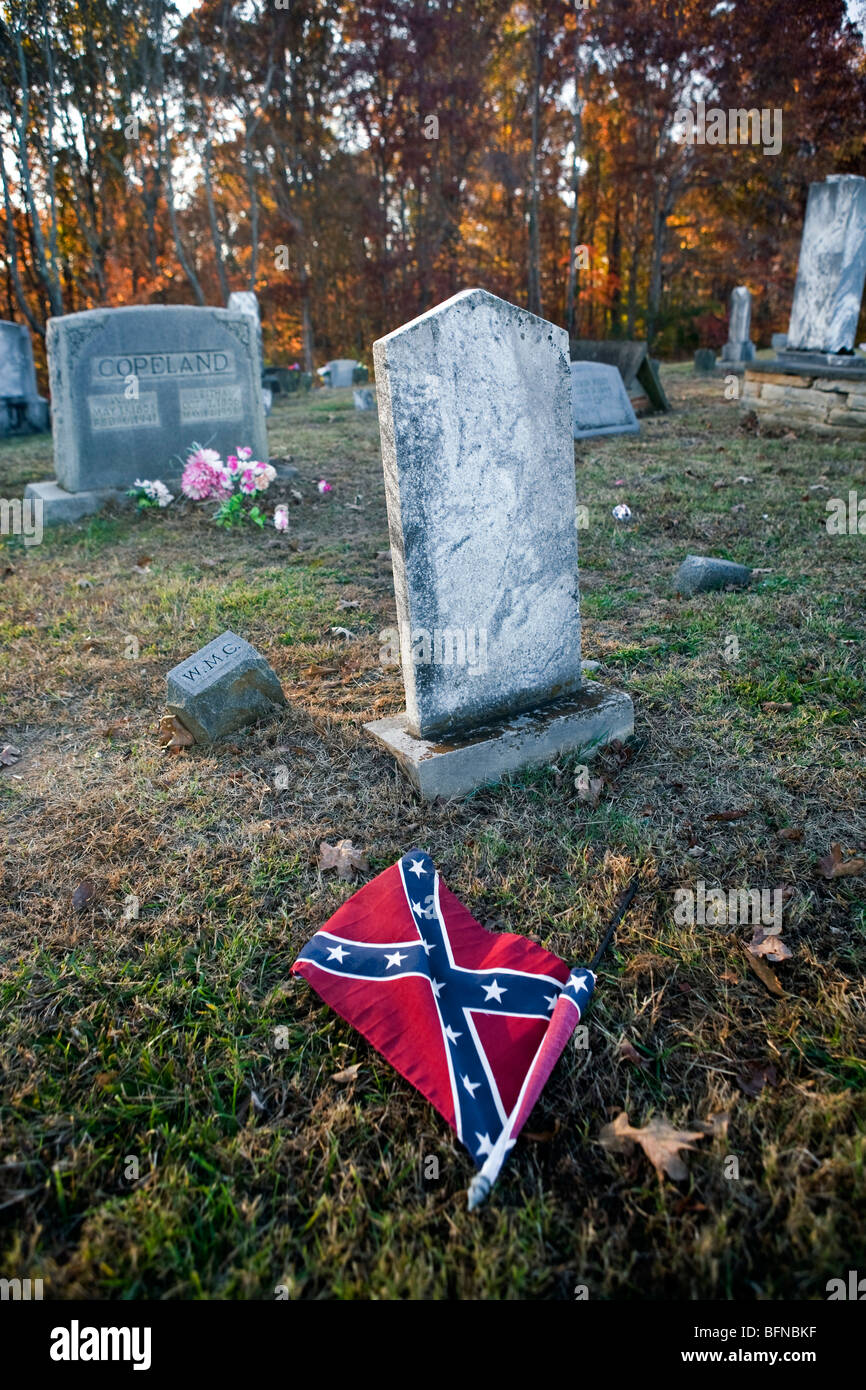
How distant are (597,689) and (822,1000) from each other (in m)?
1.55

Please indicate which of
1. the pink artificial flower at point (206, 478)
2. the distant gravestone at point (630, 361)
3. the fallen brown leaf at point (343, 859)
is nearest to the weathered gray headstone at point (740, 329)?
the distant gravestone at point (630, 361)

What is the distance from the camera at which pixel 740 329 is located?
728 inches

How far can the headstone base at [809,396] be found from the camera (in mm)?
8742

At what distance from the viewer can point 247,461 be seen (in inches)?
290

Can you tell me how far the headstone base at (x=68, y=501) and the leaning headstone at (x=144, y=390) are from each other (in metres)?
0.03

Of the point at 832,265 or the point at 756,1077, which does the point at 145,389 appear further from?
the point at 832,265

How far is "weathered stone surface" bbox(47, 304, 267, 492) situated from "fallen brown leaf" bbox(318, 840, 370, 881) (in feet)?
20.1

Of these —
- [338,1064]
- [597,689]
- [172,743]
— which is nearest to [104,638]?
[172,743]

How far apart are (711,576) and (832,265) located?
6.99 m

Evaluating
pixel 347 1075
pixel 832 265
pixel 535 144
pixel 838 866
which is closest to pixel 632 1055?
pixel 347 1075

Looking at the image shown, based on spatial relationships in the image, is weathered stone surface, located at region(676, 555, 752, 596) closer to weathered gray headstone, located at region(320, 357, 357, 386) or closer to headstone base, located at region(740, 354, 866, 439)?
headstone base, located at region(740, 354, 866, 439)

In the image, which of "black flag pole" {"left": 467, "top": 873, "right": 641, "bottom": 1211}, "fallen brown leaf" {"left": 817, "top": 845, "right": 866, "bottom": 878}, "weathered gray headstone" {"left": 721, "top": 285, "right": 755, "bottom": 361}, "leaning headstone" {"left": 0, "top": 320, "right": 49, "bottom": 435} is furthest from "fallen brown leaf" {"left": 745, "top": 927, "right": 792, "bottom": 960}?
"weathered gray headstone" {"left": 721, "top": 285, "right": 755, "bottom": 361}

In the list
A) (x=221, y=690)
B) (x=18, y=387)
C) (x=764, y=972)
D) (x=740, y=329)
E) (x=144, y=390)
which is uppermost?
(x=740, y=329)

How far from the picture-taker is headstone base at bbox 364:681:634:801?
9.31 feet
